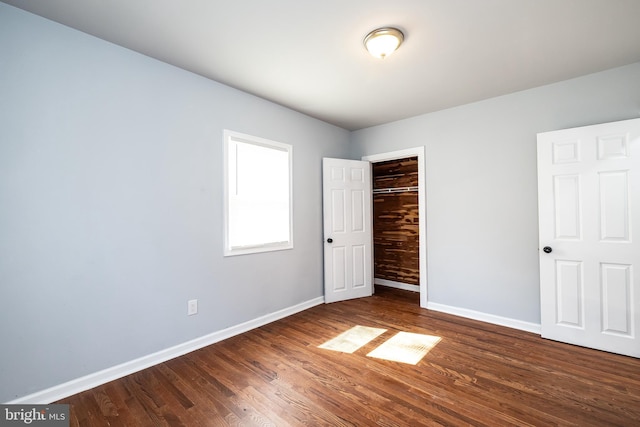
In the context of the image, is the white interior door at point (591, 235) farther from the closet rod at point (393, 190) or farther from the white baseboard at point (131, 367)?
the white baseboard at point (131, 367)

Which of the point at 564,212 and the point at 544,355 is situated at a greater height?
the point at 564,212

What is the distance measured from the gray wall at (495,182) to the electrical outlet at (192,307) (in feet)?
9.49

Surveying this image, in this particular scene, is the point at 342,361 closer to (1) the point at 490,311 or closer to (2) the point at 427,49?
(1) the point at 490,311

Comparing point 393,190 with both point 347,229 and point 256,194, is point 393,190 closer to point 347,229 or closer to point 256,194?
point 347,229

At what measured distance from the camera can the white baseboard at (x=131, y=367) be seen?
187 cm

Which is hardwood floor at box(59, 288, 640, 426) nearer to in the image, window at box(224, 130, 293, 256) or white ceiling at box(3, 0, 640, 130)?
window at box(224, 130, 293, 256)

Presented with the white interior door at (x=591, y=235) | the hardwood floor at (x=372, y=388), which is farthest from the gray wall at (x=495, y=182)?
the hardwood floor at (x=372, y=388)

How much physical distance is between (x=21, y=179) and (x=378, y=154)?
3.82 metres

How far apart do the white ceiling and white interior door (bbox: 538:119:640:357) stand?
0.78m

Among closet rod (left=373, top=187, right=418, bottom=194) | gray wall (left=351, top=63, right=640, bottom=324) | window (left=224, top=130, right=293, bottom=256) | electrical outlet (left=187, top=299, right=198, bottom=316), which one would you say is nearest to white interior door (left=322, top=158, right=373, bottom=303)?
window (left=224, top=130, right=293, bottom=256)

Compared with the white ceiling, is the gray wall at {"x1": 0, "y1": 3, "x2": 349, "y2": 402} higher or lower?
lower

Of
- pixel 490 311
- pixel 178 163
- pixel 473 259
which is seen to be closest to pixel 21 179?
pixel 178 163

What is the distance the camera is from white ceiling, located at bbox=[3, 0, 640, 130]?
1805mm

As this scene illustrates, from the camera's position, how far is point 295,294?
3.61m
